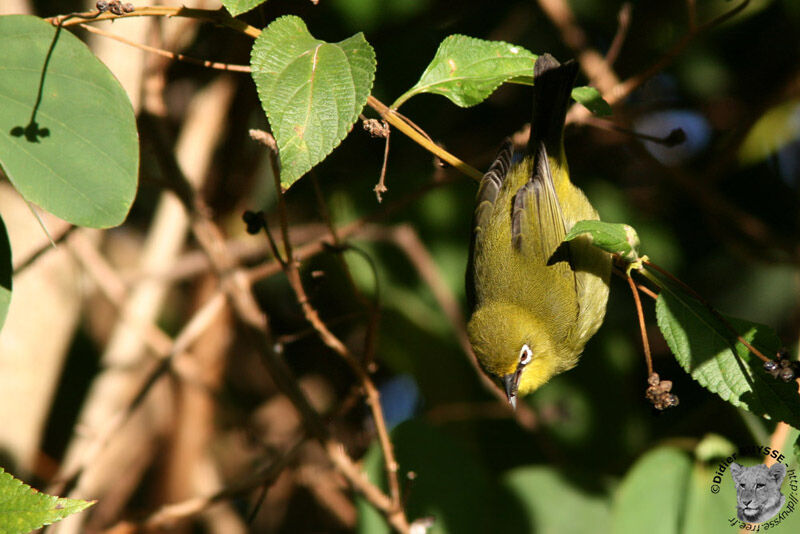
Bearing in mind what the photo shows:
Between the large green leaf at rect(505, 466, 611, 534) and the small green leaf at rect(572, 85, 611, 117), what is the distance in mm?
1472

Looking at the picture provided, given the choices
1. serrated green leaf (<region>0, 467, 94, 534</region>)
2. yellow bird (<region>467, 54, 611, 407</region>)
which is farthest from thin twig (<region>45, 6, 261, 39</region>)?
yellow bird (<region>467, 54, 611, 407</region>)

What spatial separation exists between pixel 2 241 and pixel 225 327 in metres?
2.02

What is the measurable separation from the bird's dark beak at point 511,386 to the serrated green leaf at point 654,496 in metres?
0.49

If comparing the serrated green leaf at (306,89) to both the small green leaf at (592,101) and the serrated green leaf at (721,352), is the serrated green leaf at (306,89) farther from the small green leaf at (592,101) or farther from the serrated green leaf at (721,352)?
the serrated green leaf at (721,352)

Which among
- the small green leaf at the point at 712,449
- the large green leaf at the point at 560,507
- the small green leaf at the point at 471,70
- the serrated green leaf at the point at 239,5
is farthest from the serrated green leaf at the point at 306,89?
the large green leaf at the point at 560,507

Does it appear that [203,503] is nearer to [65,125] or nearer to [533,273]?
[65,125]

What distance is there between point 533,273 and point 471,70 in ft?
3.89

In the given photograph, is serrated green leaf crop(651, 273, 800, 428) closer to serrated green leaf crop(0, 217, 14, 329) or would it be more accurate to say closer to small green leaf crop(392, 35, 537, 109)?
small green leaf crop(392, 35, 537, 109)

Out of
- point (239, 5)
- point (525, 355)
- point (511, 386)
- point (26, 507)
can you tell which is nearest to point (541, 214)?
point (525, 355)

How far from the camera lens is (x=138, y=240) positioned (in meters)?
4.63

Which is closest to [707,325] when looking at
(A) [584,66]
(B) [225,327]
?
(A) [584,66]

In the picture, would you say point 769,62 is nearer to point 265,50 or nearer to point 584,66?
point 584,66

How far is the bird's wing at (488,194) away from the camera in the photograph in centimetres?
257

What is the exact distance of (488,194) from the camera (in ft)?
8.55
